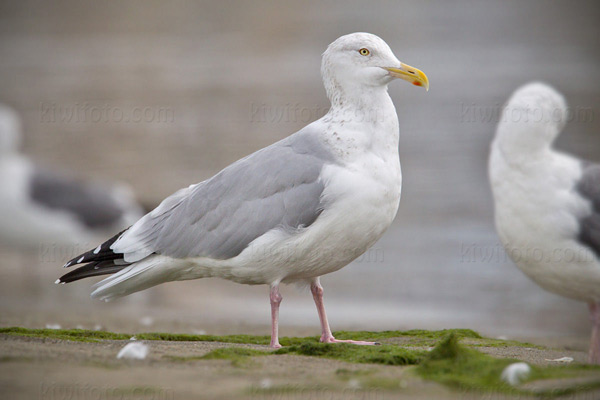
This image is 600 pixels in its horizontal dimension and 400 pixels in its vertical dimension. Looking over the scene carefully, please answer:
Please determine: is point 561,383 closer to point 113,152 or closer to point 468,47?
point 113,152

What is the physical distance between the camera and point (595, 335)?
17.0 ft

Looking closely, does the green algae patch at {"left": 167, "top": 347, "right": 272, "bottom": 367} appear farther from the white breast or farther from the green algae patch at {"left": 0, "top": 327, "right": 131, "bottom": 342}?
the white breast

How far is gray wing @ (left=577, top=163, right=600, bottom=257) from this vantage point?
196 inches

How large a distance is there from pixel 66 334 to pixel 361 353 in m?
2.42

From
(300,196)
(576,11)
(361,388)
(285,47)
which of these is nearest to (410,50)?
(285,47)

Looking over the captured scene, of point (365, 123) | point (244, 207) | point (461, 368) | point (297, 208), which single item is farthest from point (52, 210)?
point (461, 368)

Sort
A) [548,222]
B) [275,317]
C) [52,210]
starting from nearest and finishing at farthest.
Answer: [548,222]
[275,317]
[52,210]

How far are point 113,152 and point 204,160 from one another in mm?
2256

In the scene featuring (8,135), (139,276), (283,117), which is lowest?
(139,276)

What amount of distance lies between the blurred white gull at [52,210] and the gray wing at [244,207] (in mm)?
5137

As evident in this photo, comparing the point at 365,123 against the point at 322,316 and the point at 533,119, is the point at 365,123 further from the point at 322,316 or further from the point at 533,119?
the point at 322,316

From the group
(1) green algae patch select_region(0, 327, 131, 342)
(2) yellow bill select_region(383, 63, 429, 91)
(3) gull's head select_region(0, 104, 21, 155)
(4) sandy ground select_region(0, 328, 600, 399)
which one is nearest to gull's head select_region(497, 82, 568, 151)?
(2) yellow bill select_region(383, 63, 429, 91)

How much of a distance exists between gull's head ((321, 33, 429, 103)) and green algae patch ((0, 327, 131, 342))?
256 centimetres

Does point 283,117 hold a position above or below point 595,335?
above
